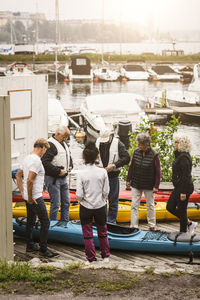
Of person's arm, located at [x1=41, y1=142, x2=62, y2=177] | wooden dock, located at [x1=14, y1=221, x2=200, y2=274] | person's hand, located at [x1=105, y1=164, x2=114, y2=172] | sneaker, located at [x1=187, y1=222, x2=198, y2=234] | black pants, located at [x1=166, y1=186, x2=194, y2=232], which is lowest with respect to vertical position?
wooden dock, located at [x1=14, y1=221, x2=200, y2=274]

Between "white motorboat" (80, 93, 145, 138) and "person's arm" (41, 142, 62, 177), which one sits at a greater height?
"person's arm" (41, 142, 62, 177)

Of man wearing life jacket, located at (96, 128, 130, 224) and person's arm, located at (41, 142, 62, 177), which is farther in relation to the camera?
man wearing life jacket, located at (96, 128, 130, 224)

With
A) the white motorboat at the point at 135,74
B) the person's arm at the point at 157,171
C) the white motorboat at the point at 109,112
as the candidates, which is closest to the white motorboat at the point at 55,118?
the white motorboat at the point at 109,112

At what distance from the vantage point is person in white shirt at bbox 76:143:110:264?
17.1 feet

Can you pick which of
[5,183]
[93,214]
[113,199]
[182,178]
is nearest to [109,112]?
[113,199]

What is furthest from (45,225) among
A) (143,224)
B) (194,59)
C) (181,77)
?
(194,59)

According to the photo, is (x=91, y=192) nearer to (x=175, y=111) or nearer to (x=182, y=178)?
(x=182, y=178)

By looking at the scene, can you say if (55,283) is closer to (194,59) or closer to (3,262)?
(3,262)

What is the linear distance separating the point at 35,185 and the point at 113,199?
163 centimetres

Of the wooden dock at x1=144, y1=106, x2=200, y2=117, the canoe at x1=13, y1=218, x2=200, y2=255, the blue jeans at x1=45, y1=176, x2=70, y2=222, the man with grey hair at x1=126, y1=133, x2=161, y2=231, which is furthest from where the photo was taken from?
the wooden dock at x1=144, y1=106, x2=200, y2=117

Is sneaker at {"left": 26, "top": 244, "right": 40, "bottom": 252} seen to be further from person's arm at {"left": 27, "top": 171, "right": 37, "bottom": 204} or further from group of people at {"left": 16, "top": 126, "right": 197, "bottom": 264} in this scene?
person's arm at {"left": 27, "top": 171, "right": 37, "bottom": 204}

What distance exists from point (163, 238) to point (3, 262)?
2174 mm

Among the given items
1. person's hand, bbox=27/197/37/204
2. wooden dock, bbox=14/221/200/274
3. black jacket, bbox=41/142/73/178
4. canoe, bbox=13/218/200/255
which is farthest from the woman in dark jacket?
person's hand, bbox=27/197/37/204

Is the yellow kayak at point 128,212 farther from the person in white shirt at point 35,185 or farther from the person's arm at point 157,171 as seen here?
the person in white shirt at point 35,185
